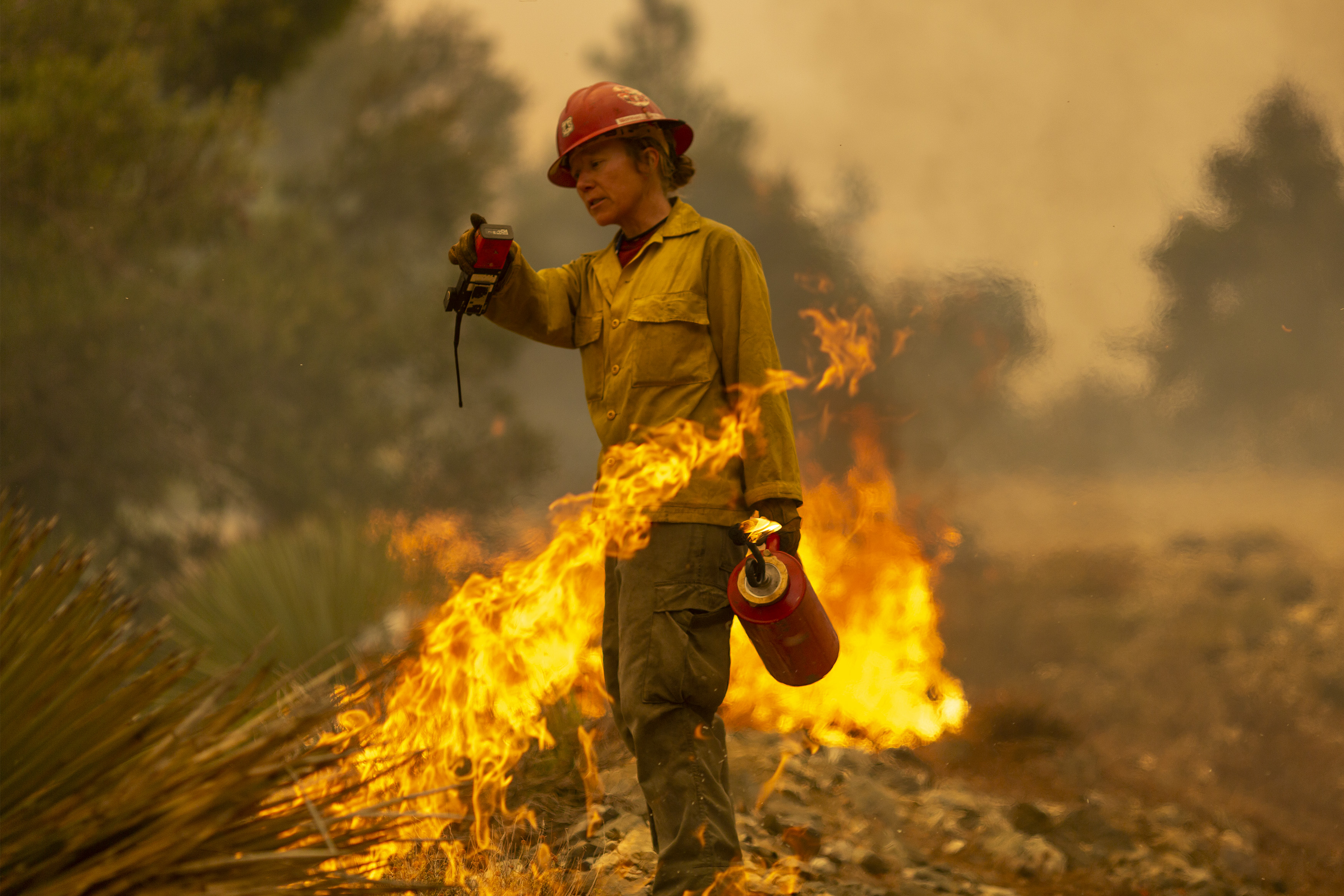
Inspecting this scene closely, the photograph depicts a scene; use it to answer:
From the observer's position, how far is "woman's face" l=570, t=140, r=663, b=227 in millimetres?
3068

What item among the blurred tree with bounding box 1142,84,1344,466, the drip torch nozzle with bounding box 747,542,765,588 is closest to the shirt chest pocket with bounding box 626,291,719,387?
the drip torch nozzle with bounding box 747,542,765,588

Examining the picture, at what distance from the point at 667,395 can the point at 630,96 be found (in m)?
0.92

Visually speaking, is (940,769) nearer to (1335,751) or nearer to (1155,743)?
(1155,743)

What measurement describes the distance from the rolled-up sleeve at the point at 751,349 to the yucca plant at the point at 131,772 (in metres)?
1.45

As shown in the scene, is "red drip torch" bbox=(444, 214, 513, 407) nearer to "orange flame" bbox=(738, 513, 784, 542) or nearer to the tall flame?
the tall flame

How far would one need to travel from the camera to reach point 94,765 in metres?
1.58

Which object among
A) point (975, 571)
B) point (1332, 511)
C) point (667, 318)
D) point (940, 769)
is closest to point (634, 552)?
point (667, 318)

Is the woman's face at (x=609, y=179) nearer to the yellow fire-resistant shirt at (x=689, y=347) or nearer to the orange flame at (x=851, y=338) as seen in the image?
the yellow fire-resistant shirt at (x=689, y=347)

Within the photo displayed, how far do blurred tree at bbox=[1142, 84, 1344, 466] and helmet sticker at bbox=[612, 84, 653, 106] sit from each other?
166 inches

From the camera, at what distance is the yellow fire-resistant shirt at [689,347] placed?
2.88 meters

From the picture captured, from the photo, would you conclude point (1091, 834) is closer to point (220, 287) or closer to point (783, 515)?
point (783, 515)

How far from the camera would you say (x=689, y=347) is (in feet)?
9.74

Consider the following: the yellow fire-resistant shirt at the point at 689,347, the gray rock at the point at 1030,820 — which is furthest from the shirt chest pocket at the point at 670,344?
the gray rock at the point at 1030,820

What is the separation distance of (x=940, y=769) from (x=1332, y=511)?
262 centimetres
